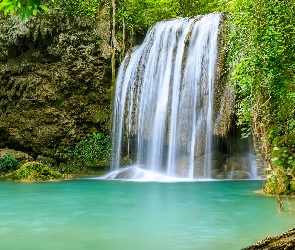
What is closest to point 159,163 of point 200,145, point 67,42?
point 200,145

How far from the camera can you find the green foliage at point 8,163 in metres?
18.0

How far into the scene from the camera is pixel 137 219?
716 cm


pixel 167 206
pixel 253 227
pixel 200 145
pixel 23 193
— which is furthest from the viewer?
pixel 200 145

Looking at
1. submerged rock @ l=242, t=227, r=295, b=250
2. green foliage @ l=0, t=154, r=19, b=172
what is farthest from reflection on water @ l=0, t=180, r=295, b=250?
green foliage @ l=0, t=154, r=19, b=172

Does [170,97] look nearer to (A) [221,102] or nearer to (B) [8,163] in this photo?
(A) [221,102]

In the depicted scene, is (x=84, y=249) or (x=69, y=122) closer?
(x=84, y=249)

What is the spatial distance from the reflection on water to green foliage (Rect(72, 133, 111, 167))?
7.76m

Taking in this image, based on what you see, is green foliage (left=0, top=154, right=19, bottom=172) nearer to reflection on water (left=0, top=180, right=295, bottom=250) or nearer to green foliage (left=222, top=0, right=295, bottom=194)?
reflection on water (left=0, top=180, right=295, bottom=250)

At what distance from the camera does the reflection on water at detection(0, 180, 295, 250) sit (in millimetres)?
5496

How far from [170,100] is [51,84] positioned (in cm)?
547

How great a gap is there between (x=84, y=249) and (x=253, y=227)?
8.46 ft

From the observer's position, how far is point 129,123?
1856 cm

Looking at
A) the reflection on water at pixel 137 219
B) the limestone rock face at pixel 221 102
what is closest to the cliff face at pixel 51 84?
the limestone rock face at pixel 221 102

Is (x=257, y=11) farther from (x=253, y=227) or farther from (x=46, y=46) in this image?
(x=46, y=46)
